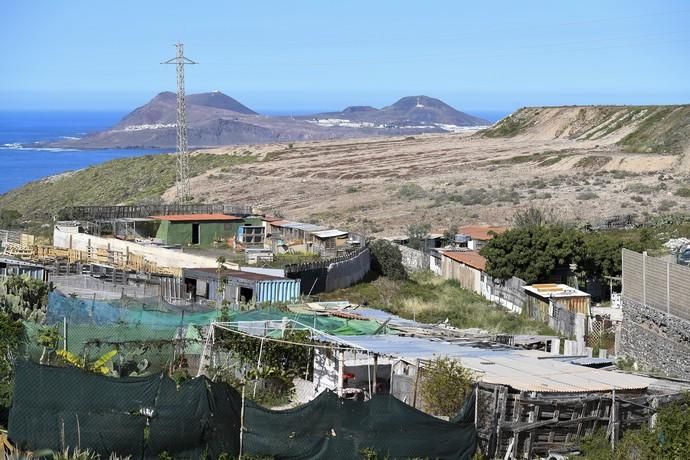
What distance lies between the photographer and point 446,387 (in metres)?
16.1

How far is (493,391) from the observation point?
51.4 feet

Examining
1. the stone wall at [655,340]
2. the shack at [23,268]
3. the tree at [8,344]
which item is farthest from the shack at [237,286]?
the tree at [8,344]

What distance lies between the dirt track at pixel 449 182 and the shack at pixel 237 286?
71.7 ft

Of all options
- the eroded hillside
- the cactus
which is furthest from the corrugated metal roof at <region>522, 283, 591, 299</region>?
the eroded hillside

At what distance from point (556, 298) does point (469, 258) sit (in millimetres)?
8199

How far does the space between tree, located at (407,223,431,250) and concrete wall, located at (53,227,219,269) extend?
416 inches

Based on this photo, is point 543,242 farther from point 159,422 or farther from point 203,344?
point 159,422

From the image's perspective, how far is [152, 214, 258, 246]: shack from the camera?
4056 centimetres

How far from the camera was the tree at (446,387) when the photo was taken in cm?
1597

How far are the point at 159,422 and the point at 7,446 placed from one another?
181 cm

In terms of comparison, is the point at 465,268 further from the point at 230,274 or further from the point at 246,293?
the point at 246,293

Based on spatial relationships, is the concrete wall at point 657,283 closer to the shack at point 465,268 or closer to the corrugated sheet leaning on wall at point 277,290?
the corrugated sheet leaning on wall at point 277,290

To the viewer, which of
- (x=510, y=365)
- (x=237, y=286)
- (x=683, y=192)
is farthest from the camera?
(x=683, y=192)

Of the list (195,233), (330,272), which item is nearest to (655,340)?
(330,272)
